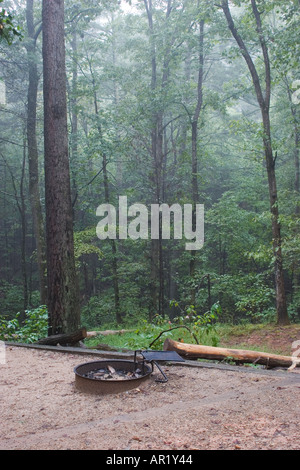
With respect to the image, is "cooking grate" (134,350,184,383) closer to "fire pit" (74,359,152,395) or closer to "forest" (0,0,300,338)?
"fire pit" (74,359,152,395)

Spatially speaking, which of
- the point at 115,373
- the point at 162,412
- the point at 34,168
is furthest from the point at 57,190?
the point at 34,168

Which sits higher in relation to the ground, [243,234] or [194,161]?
[194,161]

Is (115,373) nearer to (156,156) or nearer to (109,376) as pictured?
(109,376)

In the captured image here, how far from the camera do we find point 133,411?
117 inches

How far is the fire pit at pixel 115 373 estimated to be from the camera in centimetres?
343

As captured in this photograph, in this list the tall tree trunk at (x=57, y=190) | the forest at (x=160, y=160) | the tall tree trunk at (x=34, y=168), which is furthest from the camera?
the tall tree trunk at (x=34, y=168)

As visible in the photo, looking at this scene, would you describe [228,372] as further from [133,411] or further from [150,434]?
[150,434]

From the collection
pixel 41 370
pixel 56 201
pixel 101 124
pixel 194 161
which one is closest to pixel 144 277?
pixel 194 161

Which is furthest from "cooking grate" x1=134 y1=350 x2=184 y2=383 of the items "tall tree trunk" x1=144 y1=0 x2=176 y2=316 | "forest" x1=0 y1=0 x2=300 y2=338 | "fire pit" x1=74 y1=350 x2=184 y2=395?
"tall tree trunk" x1=144 y1=0 x2=176 y2=316

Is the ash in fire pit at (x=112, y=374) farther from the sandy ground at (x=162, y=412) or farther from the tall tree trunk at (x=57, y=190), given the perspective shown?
the tall tree trunk at (x=57, y=190)

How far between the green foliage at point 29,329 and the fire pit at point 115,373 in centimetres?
267

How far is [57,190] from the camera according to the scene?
6.47 metres

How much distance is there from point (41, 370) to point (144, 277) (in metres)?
11.2

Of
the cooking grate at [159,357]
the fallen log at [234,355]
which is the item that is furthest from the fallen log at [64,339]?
the cooking grate at [159,357]
